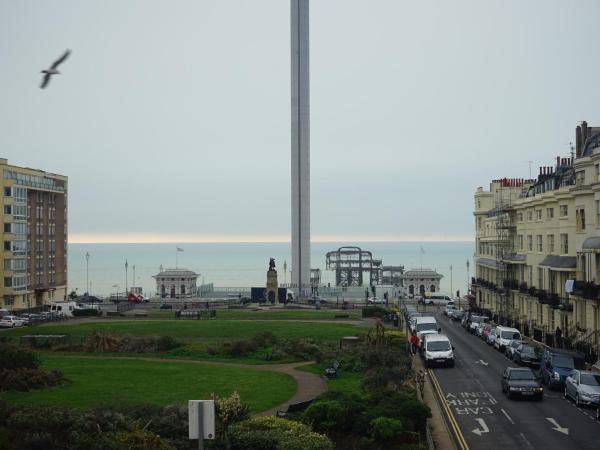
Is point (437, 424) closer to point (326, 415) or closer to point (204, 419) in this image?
point (326, 415)

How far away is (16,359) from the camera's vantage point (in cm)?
3319

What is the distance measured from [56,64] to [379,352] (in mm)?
25043

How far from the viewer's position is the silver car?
2971 centimetres

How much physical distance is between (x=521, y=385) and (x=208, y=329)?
30814 mm

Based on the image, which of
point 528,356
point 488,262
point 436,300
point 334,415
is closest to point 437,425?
point 334,415

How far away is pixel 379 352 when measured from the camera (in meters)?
37.6

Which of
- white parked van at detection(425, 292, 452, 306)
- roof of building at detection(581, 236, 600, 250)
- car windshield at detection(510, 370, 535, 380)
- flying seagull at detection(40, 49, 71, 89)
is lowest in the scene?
white parked van at detection(425, 292, 452, 306)

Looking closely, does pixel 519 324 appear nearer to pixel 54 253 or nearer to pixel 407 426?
pixel 407 426

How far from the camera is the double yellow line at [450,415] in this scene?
24.0 meters

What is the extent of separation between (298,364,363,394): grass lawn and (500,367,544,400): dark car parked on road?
20.8 ft

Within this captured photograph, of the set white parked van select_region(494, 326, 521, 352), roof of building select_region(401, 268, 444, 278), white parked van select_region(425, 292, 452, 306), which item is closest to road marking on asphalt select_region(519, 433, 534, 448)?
white parked van select_region(494, 326, 521, 352)

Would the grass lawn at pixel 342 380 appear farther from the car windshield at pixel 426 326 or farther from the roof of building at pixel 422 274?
A: the roof of building at pixel 422 274

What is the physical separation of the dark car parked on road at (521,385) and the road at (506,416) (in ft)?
Result: 1.03

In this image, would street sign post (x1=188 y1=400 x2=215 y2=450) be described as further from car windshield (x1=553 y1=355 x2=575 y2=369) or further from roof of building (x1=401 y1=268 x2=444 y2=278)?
roof of building (x1=401 y1=268 x2=444 y2=278)
